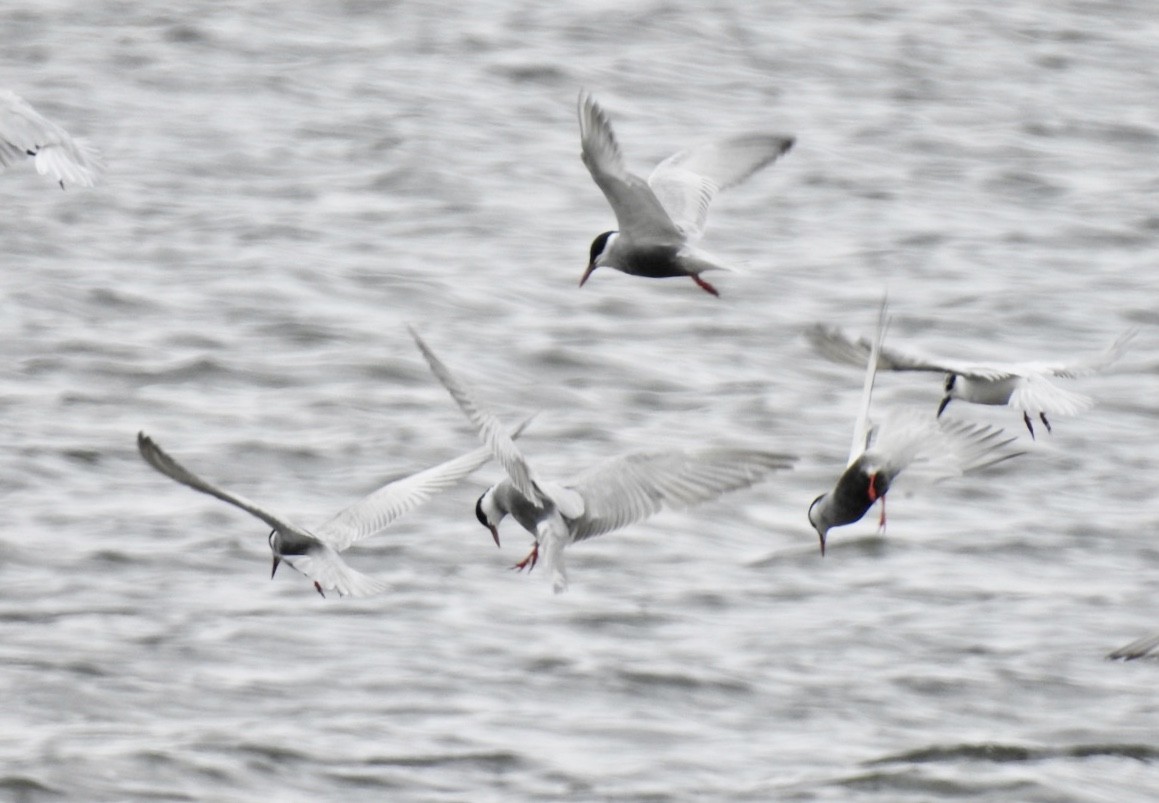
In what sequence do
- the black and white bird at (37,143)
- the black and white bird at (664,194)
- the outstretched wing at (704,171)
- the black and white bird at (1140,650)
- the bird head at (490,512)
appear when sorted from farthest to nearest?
the black and white bird at (37,143), the outstretched wing at (704,171), the black and white bird at (664,194), the bird head at (490,512), the black and white bird at (1140,650)

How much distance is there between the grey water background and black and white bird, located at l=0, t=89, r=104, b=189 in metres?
1.85

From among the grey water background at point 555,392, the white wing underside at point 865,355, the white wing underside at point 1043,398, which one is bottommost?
the grey water background at point 555,392

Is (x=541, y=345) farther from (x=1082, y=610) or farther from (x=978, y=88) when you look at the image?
(x=978, y=88)

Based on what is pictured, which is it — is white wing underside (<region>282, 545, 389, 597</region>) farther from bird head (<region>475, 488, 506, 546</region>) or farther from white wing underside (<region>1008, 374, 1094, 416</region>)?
white wing underside (<region>1008, 374, 1094, 416</region>)

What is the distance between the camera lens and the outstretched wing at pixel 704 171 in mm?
10617

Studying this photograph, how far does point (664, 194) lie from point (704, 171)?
0.44m

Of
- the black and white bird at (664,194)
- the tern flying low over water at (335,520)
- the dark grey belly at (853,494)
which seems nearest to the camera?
the tern flying low over water at (335,520)

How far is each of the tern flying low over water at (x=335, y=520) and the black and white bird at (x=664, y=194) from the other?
0.99 meters

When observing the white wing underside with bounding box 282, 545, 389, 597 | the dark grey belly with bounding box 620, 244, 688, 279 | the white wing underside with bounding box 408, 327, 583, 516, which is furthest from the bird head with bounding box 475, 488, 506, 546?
the dark grey belly with bounding box 620, 244, 688, 279

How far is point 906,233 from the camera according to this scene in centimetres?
1784

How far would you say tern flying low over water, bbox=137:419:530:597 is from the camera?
→ 7.57 meters

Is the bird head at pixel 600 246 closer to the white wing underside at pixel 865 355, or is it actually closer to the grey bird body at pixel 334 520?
the grey bird body at pixel 334 520

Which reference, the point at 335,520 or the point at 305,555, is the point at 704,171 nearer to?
the point at 335,520

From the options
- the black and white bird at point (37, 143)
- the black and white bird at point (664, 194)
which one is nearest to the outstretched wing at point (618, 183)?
the black and white bird at point (664, 194)
